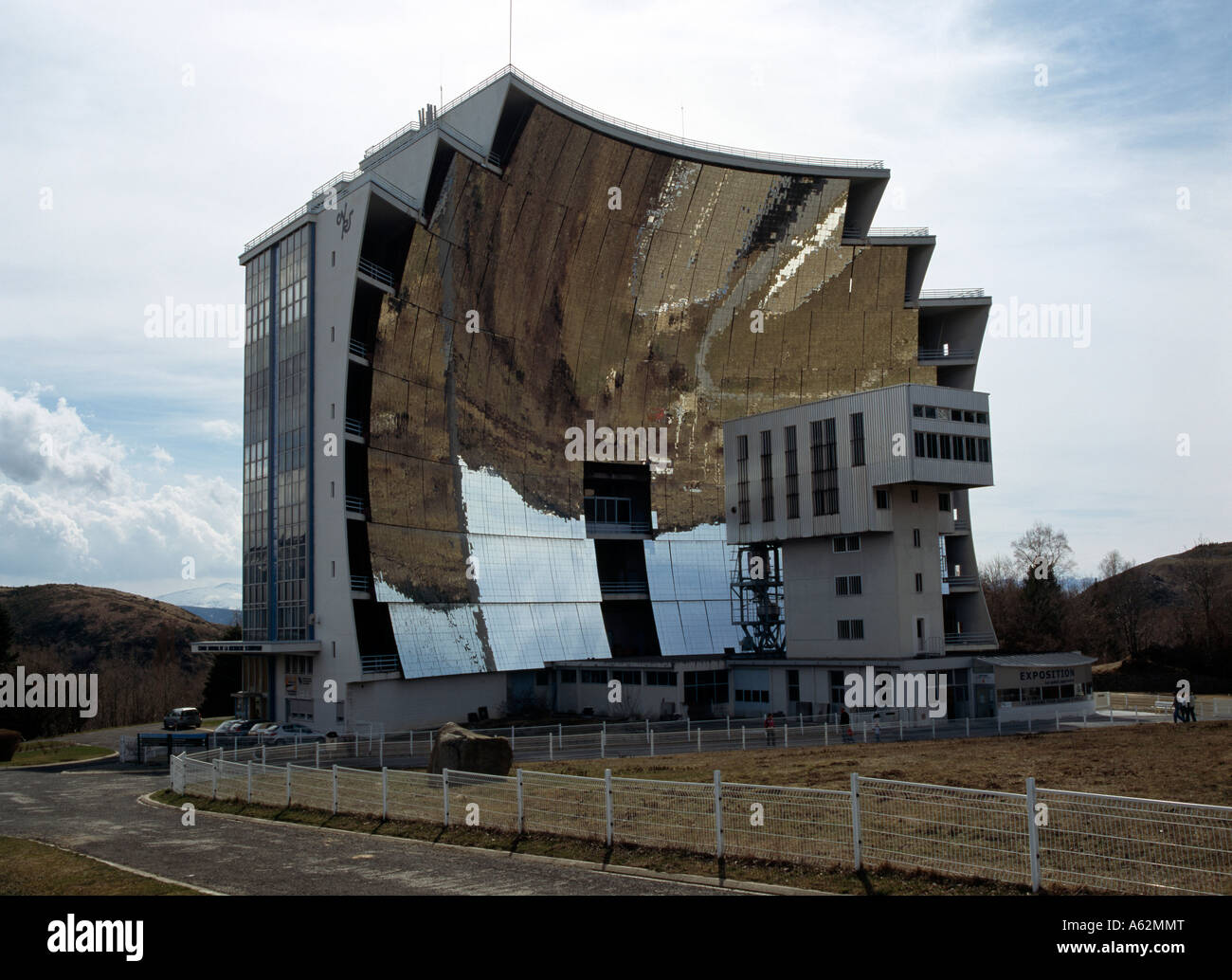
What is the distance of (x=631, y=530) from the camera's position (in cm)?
Answer: 7094

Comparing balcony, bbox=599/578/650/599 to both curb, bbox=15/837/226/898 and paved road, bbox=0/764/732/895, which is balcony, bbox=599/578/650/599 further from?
curb, bbox=15/837/226/898

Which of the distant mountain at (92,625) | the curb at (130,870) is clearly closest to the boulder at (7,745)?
the curb at (130,870)

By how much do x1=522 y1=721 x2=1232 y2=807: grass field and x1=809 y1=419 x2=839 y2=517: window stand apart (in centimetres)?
1703

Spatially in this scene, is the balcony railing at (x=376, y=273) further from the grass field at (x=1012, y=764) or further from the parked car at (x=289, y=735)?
the grass field at (x=1012, y=764)

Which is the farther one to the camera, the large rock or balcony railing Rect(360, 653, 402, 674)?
balcony railing Rect(360, 653, 402, 674)

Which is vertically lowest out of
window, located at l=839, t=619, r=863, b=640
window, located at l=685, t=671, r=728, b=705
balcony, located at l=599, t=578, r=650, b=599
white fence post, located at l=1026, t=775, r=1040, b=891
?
window, located at l=685, t=671, r=728, b=705

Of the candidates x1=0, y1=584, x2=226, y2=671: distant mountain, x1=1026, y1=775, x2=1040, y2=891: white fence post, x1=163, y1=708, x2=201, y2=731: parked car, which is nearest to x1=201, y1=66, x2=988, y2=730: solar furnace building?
x1=163, y1=708, x2=201, y2=731: parked car

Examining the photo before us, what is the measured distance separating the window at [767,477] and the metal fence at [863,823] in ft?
112

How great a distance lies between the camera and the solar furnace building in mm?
54312

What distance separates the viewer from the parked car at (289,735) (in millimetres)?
47750

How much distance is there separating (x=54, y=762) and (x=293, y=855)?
3628 centimetres

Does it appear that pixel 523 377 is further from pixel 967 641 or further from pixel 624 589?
pixel 967 641

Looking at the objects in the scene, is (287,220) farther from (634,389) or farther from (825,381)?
(825,381)
